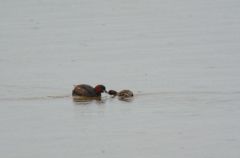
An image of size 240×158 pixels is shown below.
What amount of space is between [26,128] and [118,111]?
205 centimetres

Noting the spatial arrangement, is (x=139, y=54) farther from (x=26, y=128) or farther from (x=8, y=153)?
(x=8, y=153)

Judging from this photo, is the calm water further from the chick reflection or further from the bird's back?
the bird's back

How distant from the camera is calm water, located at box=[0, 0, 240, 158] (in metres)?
15.0

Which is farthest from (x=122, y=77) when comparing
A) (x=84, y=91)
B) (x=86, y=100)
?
(x=84, y=91)

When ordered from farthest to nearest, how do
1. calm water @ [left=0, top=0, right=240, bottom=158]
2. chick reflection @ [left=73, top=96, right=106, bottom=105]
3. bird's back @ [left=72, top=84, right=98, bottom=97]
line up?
bird's back @ [left=72, top=84, right=98, bottom=97], chick reflection @ [left=73, top=96, right=106, bottom=105], calm water @ [left=0, top=0, right=240, bottom=158]

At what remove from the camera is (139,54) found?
23.3 m

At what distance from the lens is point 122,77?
20.4 metres

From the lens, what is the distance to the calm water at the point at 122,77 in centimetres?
1497

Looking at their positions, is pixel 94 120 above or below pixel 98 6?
below

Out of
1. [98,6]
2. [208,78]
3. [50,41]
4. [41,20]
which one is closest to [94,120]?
[208,78]

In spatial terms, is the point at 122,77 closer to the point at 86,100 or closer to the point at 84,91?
the point at 86,100

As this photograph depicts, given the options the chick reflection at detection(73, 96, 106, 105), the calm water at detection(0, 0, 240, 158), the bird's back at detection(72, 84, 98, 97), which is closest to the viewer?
the calm water at detection(0, 0, 240, 158)

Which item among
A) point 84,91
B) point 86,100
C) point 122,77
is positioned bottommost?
point 86,100

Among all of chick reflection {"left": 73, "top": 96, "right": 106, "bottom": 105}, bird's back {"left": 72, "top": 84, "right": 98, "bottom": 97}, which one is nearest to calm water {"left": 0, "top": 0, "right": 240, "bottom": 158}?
chick reflection {"left": 73, "top": 96, "right": 106, "bottom": 105}
